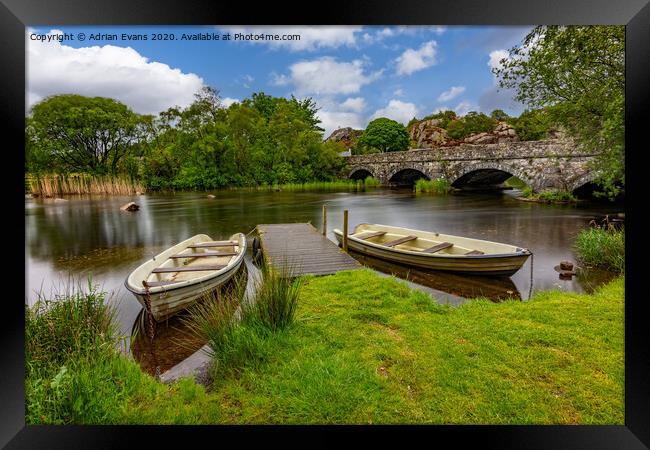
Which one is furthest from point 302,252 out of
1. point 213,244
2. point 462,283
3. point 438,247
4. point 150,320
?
point 150,320

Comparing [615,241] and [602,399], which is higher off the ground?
[615,241]

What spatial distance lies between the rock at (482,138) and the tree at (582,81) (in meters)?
20.9

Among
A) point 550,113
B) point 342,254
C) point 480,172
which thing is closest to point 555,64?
point 550,113

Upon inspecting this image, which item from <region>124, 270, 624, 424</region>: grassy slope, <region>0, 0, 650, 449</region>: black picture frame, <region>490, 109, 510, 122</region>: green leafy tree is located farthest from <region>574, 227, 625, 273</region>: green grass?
<region>490, 109, 510, 122</region>: green leafy tree

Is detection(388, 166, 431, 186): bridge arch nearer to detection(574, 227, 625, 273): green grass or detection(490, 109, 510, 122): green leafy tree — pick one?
detection(490, 109, 510, 122): green leafy tree

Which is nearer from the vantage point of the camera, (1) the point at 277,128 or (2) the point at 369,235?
(2) the point at 369,235

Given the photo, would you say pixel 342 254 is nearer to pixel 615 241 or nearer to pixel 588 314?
pixel 588 314

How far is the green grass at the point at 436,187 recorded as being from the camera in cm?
1889

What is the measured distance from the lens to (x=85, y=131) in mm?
14406

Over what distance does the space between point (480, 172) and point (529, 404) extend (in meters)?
17.4

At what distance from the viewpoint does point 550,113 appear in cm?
553

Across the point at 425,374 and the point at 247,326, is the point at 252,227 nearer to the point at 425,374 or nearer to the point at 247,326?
the point at 247,326

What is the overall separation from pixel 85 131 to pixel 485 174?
57.6ft

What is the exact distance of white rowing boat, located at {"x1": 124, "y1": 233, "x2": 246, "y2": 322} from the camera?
145 inches
